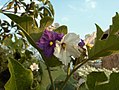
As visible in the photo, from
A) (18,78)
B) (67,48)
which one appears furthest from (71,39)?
(18,78)

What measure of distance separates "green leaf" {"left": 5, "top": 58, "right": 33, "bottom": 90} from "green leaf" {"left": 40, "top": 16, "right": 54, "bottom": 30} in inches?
4.2

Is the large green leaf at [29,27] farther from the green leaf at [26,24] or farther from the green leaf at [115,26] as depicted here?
the green leaf at [115,26]

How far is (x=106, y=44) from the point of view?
2.10 ft

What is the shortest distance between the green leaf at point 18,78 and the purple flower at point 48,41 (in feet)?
0.24

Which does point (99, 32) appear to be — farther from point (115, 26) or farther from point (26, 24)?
point (26, 24)

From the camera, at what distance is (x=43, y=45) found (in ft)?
2.25

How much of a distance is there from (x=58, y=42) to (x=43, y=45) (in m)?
0.04

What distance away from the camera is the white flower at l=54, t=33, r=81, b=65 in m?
0.69

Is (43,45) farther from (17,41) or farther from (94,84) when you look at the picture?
(17,41)

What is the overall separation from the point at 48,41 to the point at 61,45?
3cm

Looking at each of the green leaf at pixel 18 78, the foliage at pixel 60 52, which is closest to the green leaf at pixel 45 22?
the foliage at pixel 60 52

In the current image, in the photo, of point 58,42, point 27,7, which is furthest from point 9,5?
point 58,42

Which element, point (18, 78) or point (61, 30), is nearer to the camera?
point (18, 78)

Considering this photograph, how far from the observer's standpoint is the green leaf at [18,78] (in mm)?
604
